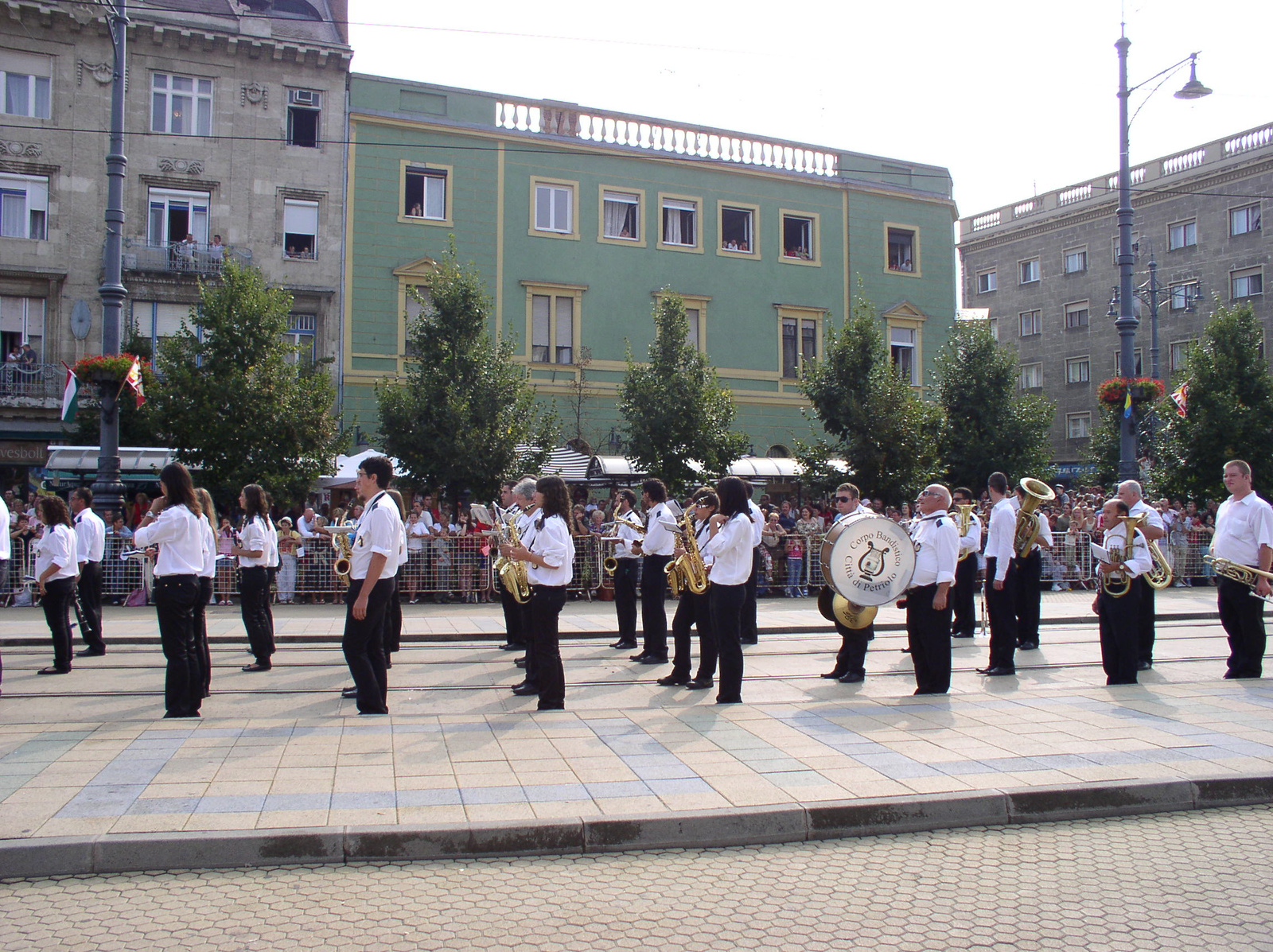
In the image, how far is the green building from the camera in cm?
2873

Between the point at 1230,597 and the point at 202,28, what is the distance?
93.8 feet

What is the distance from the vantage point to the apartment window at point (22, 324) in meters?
27.9

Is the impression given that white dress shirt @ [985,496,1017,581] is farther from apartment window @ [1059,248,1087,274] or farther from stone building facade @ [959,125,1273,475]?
apartment window @ [1059,248,1087,274]

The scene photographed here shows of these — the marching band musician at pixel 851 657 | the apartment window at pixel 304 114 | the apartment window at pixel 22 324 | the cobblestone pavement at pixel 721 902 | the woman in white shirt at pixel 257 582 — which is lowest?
the cobblestone pavement at pixel 721 902

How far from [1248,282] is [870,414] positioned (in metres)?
25.0

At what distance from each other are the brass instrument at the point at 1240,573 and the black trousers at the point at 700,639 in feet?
15.5

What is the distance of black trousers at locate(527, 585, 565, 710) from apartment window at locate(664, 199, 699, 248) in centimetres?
2486

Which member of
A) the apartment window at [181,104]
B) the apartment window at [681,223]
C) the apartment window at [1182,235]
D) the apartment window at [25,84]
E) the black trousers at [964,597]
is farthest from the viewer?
the apartment window at [1182,235]

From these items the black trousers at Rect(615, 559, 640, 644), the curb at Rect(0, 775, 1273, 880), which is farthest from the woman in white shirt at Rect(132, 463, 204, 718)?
→ the black trousers at Rect(615, 559, 640, 644)

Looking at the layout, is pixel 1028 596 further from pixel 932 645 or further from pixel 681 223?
pixel 681 223

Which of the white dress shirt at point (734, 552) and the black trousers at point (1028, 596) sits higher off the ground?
the white dress shirt at point (734, 552)

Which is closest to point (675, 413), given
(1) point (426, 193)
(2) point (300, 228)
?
(1) point (426, 193)

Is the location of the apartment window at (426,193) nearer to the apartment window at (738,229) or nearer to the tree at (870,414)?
the apartment window at (738,229)

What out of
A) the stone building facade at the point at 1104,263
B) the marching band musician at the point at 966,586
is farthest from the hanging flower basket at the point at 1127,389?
the stone building facade at the point at 1104,263
